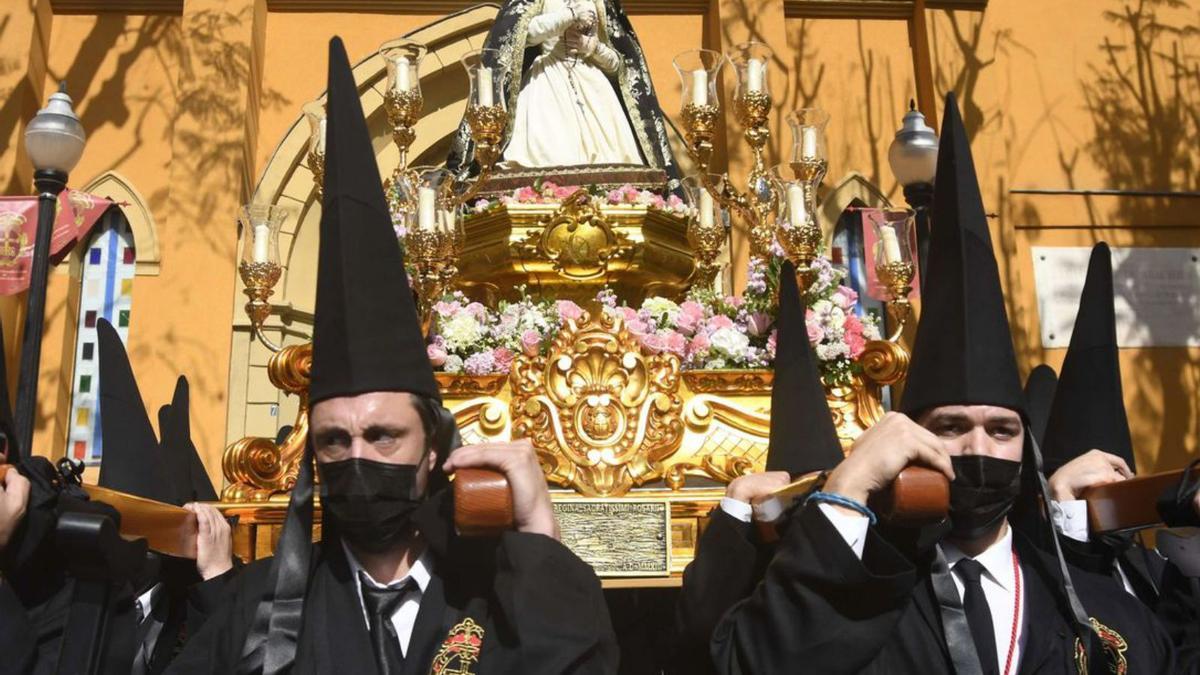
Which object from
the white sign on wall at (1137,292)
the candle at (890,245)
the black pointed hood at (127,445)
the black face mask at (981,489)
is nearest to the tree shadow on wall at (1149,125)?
the white sign on wall at (1137,292)

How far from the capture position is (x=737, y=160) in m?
10.8

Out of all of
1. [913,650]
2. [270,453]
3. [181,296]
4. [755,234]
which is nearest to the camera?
[913,650]

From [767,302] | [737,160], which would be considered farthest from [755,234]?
[737,160]

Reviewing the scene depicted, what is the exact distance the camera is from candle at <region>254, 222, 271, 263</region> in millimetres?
4910

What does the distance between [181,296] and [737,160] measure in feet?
18.4

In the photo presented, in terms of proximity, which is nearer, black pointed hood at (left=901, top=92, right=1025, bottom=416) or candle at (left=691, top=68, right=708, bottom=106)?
black pointed hood at (left=901, top=92, right=1025, bottom=416)

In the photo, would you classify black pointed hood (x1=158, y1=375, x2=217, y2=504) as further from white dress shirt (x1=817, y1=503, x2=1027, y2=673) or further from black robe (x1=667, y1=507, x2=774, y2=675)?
white dress shirt (x1=817, y1=503, x2=1027, y2=673)

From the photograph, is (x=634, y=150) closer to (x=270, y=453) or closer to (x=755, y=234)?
(x=755, y=234)

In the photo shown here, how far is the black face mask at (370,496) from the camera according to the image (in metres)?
2.13

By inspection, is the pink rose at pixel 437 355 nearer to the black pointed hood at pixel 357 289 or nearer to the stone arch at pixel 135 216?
the black pointed hood at pixel 357 289

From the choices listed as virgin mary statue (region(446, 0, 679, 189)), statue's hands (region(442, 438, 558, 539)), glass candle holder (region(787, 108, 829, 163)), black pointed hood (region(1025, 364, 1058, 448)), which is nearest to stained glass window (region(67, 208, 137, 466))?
virgin mary statue (region(446, 0, 679, 189))

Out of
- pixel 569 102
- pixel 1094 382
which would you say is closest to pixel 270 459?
pixel 1094 382

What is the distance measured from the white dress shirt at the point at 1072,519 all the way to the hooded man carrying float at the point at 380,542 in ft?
4.01

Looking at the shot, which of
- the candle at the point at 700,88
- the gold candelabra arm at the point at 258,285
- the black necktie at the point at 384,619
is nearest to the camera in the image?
the black necktie at the point at 384,619
